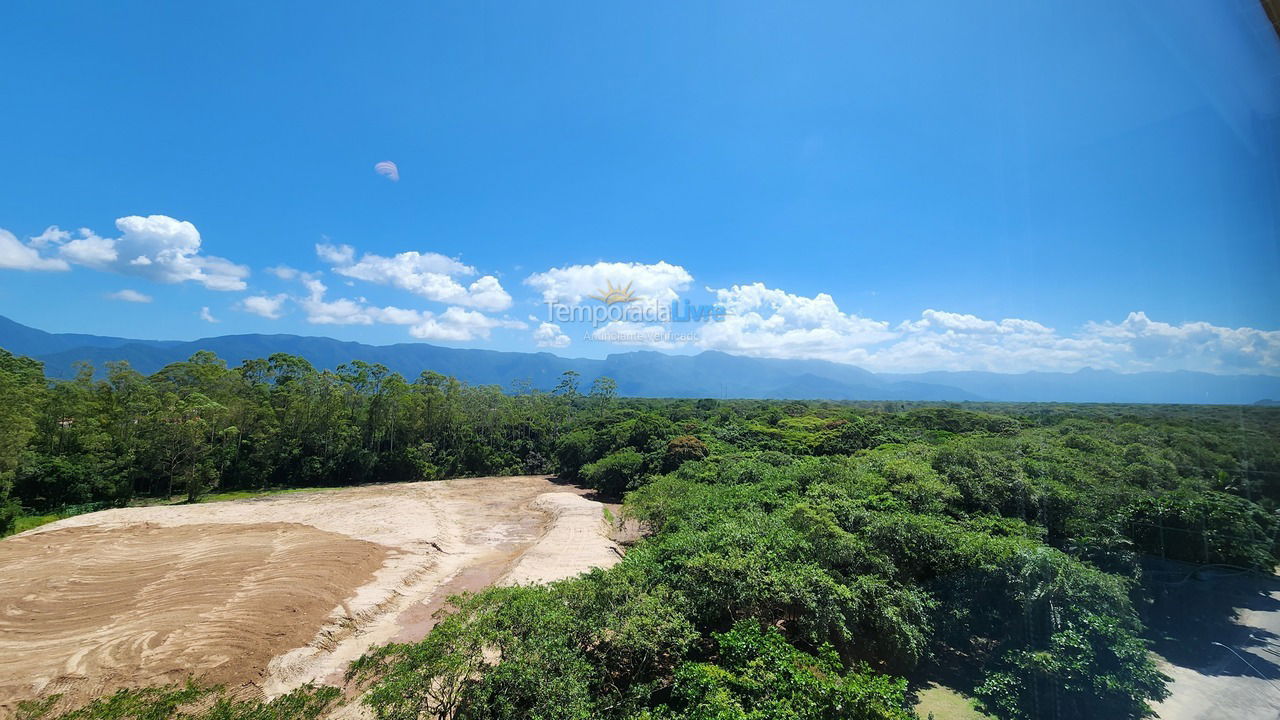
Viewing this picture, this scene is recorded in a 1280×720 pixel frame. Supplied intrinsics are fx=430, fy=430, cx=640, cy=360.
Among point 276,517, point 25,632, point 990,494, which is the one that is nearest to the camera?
point 25,632

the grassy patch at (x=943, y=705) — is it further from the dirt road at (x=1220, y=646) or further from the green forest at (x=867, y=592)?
the dirt road at (x=1220, y=646)

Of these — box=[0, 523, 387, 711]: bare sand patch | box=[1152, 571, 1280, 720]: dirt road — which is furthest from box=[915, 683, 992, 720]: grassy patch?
box=[0, 523, 387, 711]: bare sand patch

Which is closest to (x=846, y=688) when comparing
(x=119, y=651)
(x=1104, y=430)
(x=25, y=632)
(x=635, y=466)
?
(x=119, y=651)

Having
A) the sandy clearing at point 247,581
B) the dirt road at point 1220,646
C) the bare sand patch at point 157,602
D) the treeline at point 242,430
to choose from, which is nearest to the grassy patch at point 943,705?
the dirt road at point 1220,646

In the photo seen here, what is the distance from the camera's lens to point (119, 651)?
38.5 ft

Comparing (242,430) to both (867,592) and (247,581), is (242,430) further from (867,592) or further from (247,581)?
(867,592)

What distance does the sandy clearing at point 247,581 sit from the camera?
11.6m

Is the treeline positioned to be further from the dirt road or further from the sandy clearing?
the dirt road

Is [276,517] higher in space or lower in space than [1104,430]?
lower

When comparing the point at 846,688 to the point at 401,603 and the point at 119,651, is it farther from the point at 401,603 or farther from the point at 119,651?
the point at 119,651

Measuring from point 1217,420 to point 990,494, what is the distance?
958 cm

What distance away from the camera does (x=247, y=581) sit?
15.8m

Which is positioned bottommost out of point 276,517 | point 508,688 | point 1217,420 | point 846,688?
point 276,517

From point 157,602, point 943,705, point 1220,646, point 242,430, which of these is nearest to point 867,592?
point 943,705
